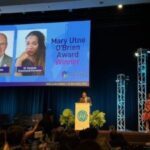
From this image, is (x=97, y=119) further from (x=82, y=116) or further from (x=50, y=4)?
(x=50, y=4)

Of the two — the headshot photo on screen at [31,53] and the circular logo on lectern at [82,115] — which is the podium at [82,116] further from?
the headshot photo on screen at [31,53]

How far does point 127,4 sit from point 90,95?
2869 mm

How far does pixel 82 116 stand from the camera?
836 cm

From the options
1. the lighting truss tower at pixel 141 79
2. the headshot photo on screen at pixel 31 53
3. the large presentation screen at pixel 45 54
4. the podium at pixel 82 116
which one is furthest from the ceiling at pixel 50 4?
the podium at pixel 82 116

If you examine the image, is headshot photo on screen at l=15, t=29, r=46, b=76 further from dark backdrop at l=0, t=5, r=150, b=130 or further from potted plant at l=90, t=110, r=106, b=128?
potted plant at l=90, t=110, r=106, b=128

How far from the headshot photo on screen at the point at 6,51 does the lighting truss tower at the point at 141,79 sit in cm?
349

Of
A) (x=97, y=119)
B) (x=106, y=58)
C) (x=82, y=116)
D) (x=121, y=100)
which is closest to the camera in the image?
(x=82, y=116)

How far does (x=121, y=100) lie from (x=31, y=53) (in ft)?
9.22

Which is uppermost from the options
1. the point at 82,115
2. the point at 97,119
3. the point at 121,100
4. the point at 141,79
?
the point at 141,79

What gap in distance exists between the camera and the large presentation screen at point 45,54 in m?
8.88

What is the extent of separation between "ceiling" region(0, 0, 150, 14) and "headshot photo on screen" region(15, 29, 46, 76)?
65cm

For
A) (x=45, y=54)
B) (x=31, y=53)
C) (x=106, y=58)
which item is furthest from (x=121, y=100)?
(x=31, y=53)

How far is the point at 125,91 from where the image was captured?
384 inches

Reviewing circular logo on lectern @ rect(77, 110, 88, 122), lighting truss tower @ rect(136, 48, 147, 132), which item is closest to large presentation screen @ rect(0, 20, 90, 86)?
circular logo on lectern @ rect(77, 110, 88, 122)
